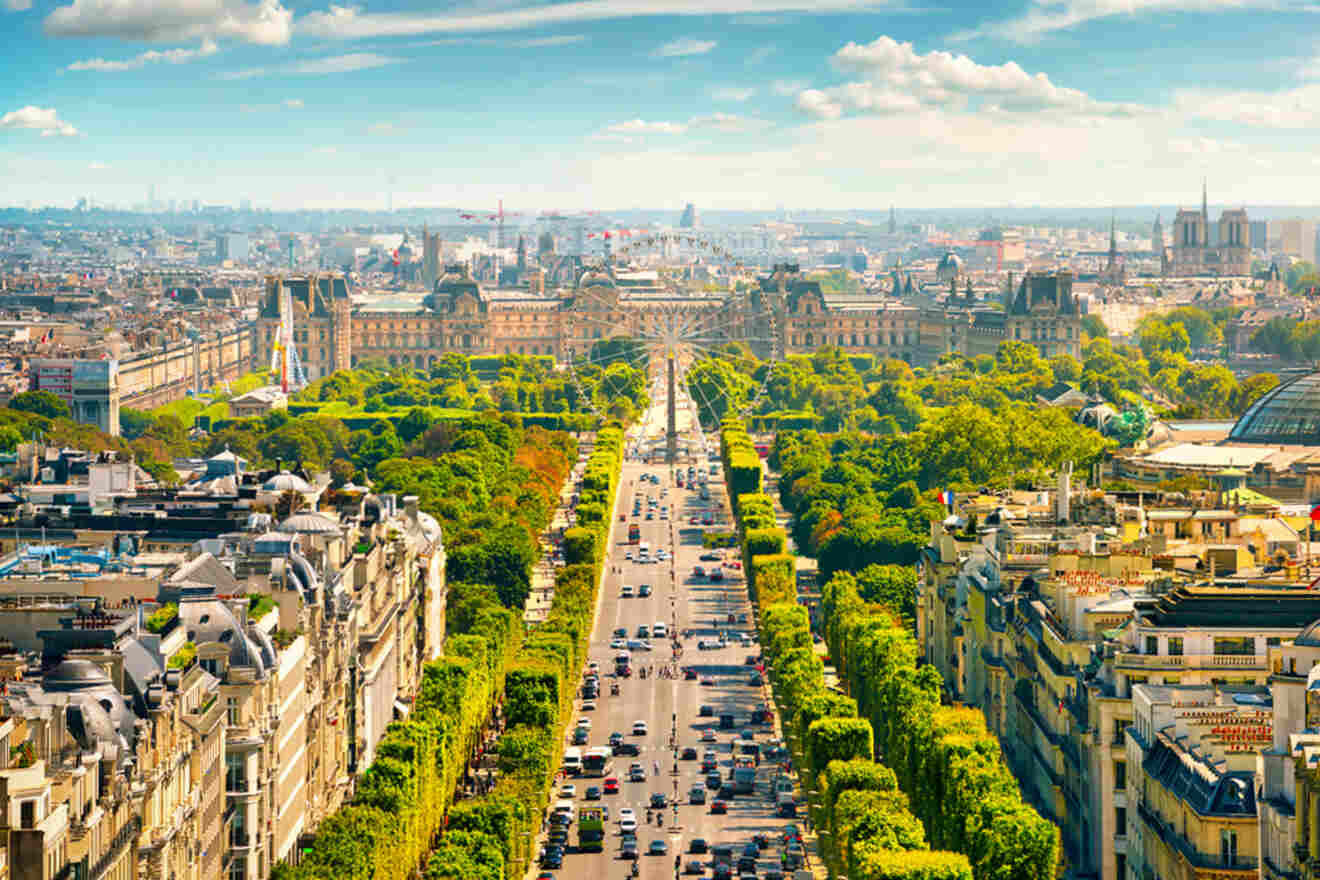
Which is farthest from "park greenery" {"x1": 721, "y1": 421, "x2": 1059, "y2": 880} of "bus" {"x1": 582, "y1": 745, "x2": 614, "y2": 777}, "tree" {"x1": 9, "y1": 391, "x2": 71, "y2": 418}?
"tree" {"x1": 9, "y1": 391, "x2": 71, "y2": 418}

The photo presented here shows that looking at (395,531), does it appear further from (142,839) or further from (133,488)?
(142,839)

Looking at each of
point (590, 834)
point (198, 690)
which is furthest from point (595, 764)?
point (198, 690)

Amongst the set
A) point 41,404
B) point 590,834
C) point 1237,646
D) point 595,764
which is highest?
point 1237,646

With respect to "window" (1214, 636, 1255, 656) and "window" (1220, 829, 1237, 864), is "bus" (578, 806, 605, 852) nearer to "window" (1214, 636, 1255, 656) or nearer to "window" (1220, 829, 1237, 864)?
"window" (1214, 636, 1255, 656)

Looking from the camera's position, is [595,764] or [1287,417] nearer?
[595,764]

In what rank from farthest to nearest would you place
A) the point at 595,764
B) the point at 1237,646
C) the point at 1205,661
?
1. the point at 595,764
2. the point at 1237,646
3. the point at 1205,661

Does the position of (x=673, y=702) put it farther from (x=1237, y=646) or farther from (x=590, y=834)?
(x=1237, y=646)
